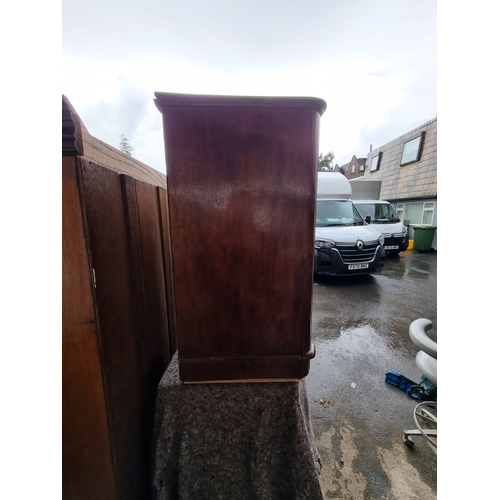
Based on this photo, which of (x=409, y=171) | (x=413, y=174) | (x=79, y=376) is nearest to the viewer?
(x=79, y=376)

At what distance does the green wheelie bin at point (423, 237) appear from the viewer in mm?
8695

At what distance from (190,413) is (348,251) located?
15.5 feet

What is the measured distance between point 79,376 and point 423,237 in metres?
10.5

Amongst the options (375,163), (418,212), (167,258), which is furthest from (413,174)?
(167,258)

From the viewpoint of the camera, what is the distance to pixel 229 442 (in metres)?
0.94

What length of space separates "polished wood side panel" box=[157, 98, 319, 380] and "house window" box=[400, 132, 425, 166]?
11.2m

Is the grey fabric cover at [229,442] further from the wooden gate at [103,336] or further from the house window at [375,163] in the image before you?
the house window at [375,163]

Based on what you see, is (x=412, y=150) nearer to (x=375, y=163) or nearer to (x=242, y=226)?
(x=375, y=163)

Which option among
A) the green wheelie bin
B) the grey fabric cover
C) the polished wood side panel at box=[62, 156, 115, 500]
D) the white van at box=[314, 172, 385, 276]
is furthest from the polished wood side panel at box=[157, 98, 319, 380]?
the green wheelie bin

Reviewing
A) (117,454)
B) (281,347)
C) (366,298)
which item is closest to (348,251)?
(366,298)

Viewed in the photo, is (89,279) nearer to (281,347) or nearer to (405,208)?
(281,347)

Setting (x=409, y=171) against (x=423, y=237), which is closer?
(x=423, y=237)

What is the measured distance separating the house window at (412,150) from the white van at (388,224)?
125 inches

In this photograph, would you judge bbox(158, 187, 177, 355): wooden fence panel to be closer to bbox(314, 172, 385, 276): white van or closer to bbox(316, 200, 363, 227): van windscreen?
bbox(314, 172, 385, 276): white van
